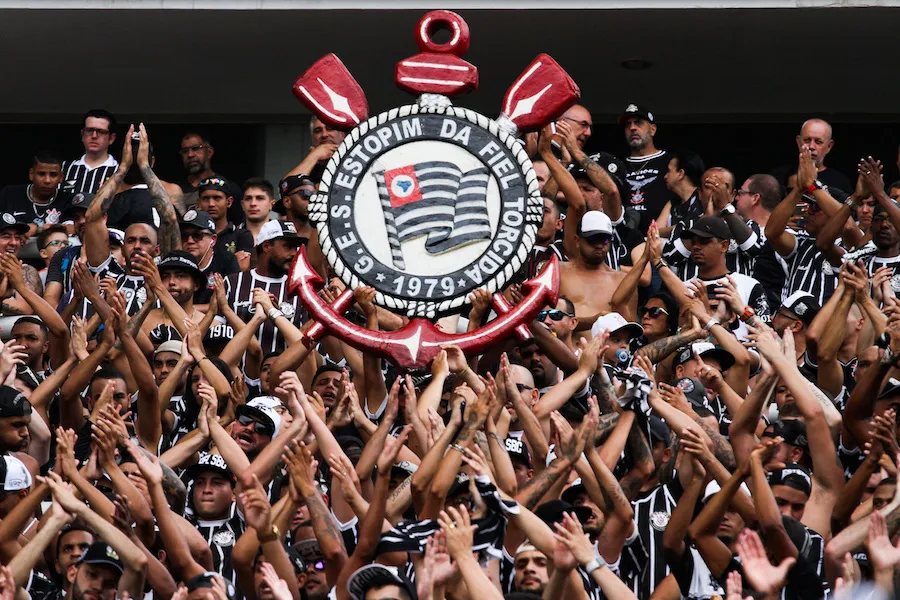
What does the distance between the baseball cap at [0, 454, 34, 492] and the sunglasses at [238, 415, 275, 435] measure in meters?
1.22

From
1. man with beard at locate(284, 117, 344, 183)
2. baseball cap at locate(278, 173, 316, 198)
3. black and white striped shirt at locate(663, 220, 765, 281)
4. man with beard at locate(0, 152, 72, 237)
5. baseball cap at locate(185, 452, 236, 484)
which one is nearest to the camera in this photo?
baseball cap at locate(185, 452, 236, 484)

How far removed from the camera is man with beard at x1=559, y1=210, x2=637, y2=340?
12727 millimetres

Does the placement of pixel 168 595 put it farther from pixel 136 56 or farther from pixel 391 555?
pixel 136 56

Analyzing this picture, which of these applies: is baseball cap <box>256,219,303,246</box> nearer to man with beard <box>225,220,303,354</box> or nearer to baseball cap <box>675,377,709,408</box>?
man with beard <box>225,220,303,354</box>

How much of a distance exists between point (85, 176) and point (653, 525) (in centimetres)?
700

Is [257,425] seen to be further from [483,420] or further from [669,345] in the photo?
[669,345]

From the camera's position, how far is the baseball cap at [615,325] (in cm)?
1196

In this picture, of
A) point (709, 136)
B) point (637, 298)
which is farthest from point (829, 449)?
point (709, 136)

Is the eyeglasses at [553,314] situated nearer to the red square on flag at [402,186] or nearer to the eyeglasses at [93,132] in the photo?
the red square on flag at [402,186]

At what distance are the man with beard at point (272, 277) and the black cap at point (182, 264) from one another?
0.81ft

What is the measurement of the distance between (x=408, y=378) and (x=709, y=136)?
959 centimetres

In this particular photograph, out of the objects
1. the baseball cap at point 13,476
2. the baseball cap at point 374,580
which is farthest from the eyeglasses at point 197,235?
the baseball cap at point 374,580

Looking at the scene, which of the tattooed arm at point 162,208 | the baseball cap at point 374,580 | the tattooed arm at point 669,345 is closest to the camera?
the baseball cap at point 374,580

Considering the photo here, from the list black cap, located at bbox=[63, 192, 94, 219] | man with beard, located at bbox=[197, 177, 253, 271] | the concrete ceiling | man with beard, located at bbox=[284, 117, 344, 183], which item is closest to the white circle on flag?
man with beard, located at bbox=[197, 177, 253, 271]
